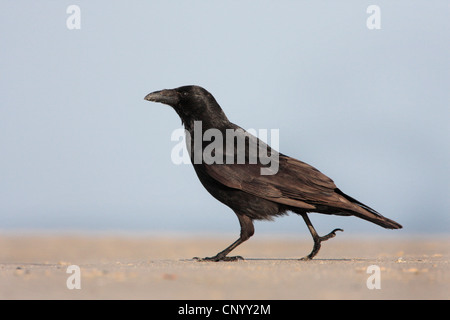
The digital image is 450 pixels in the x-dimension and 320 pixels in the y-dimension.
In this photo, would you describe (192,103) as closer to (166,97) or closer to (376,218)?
(166,97)

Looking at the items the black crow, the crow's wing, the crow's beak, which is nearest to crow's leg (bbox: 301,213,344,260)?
the black crow

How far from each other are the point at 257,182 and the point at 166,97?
178cm

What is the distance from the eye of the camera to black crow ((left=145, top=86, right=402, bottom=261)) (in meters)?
8.40

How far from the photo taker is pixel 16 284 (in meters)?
6.36

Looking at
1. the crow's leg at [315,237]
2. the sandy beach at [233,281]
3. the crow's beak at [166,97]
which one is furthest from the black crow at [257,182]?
the sandy beach at [233,281]

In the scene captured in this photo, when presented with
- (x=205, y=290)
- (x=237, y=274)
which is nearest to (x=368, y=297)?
(x=205, y=290)

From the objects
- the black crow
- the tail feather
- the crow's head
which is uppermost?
the crow's head

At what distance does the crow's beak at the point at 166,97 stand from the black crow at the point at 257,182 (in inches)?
17.4

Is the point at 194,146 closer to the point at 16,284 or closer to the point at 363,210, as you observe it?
the point at 363,210

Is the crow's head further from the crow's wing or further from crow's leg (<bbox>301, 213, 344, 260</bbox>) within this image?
crow's leg (<bbox>301, 213, 344, 260</bbox>)

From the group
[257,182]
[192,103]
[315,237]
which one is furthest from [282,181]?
[192,103]

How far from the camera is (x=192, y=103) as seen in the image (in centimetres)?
942

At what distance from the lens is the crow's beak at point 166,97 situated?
9.48 metres

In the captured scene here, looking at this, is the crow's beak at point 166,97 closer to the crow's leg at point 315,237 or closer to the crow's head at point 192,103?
the crow's head at point 192,103
